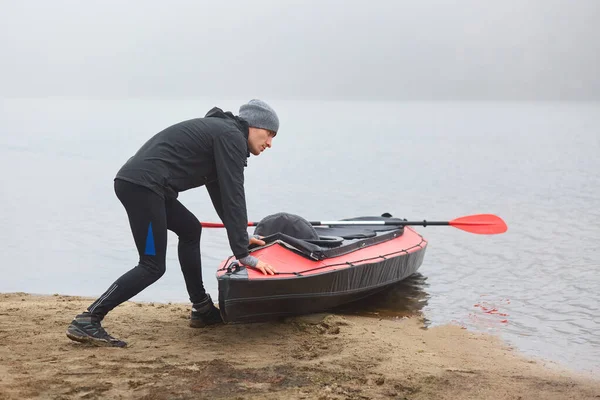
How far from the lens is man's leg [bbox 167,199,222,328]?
193 inches

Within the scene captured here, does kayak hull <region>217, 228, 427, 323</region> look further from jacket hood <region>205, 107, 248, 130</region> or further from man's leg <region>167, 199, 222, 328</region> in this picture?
jacket hood <region>205, 107, 248, 130</region>

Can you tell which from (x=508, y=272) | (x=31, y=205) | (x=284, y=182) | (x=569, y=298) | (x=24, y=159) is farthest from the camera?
(x=24, y=159)

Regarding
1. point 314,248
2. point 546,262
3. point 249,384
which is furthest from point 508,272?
point 249,384

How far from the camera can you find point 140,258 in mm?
4555

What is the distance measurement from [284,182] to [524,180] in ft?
23.5

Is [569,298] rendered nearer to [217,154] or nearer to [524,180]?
[217,154]

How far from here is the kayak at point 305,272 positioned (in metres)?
5.07

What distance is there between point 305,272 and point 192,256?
919mm

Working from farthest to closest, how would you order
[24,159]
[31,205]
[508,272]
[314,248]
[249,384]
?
1. [24,159]
2. [31,205]
3. [508,272]
4. [314,248]
5. [249,384]

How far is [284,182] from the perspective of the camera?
2197 centimetres

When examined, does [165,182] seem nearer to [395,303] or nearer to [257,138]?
[257,138]

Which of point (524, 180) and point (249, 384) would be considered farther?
point (524, 180)

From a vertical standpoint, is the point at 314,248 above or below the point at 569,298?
above

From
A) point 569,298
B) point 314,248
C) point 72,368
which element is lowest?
point 569,298
